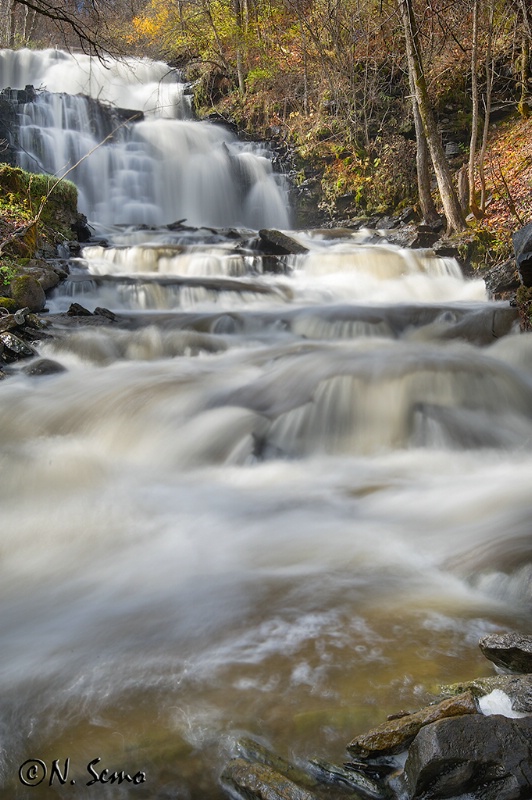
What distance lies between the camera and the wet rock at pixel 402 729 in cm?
163

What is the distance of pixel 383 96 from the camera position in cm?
1521

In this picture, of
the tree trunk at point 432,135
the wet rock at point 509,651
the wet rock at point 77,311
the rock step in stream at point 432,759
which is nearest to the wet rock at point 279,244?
the tree trunk at point 432,135

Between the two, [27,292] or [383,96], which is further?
[383,96]

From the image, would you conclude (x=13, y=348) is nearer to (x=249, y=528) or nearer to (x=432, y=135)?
(x=249, y=528)

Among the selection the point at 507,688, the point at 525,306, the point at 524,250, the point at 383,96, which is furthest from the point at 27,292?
the point at 383,96

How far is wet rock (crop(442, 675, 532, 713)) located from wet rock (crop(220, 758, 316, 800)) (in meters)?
0.57

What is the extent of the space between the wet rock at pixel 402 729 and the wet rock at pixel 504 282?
726 cm

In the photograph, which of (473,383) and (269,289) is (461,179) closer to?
(269,289)

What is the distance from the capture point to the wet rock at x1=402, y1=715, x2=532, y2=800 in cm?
144

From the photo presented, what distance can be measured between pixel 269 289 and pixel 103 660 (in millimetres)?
7767

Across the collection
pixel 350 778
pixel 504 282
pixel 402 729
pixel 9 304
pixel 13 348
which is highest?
pixel 504 282

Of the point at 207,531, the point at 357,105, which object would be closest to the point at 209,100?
the point at 357,105

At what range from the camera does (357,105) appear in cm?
1569

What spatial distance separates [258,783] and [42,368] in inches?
221
